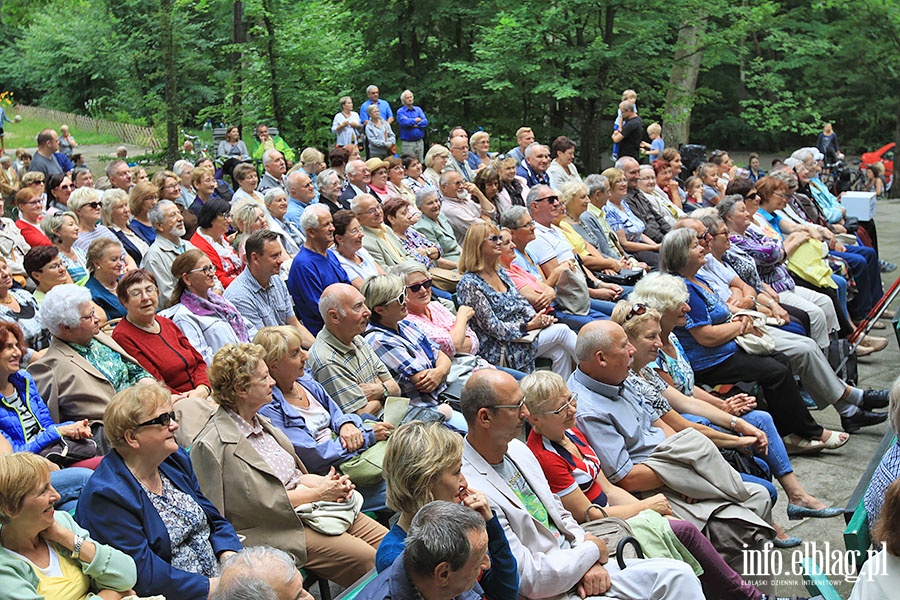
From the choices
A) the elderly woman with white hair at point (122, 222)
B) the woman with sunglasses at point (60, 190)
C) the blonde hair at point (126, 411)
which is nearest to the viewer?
the blonde hair at point (126, 411)

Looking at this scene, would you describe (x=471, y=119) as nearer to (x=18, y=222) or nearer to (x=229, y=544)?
(x=18, y=222)

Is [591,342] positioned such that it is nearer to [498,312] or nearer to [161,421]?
[498,312]

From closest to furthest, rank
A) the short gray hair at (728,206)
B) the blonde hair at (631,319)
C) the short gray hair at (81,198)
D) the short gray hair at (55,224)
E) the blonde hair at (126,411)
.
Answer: the blonde hair at (126,411) < the blonde hair at (631,319) < the short gray hair at (55,224) < the short gray hair at (81,198) < the short gray hair at (728,206)

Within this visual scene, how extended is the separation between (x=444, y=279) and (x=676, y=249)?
1688mm

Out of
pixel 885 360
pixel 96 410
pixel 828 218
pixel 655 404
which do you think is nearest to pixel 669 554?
pixel 655 404

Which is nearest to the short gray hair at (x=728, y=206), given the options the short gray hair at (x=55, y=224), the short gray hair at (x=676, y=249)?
the short gray hair at (x=676, y=249)

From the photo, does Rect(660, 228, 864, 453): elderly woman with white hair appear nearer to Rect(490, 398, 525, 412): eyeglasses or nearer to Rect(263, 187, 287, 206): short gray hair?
Rect(490, 398, 525, 412): eyeglasses

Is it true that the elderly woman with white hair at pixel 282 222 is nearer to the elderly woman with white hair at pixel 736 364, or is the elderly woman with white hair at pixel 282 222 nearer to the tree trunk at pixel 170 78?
the elderly woman with white hair at pixel 736 364

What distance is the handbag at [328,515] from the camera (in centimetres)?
362

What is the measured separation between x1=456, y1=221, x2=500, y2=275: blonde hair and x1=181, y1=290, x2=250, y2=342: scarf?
144cm

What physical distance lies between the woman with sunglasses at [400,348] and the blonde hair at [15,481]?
2231mm

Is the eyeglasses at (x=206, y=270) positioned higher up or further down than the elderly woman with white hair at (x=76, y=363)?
higher up

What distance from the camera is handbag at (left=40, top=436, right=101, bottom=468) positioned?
367 cm

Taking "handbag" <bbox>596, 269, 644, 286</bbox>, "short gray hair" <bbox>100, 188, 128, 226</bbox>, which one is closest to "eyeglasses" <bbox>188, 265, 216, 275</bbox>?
"short gray hair" <bbox>100, 188, 128, 226</bbox>
